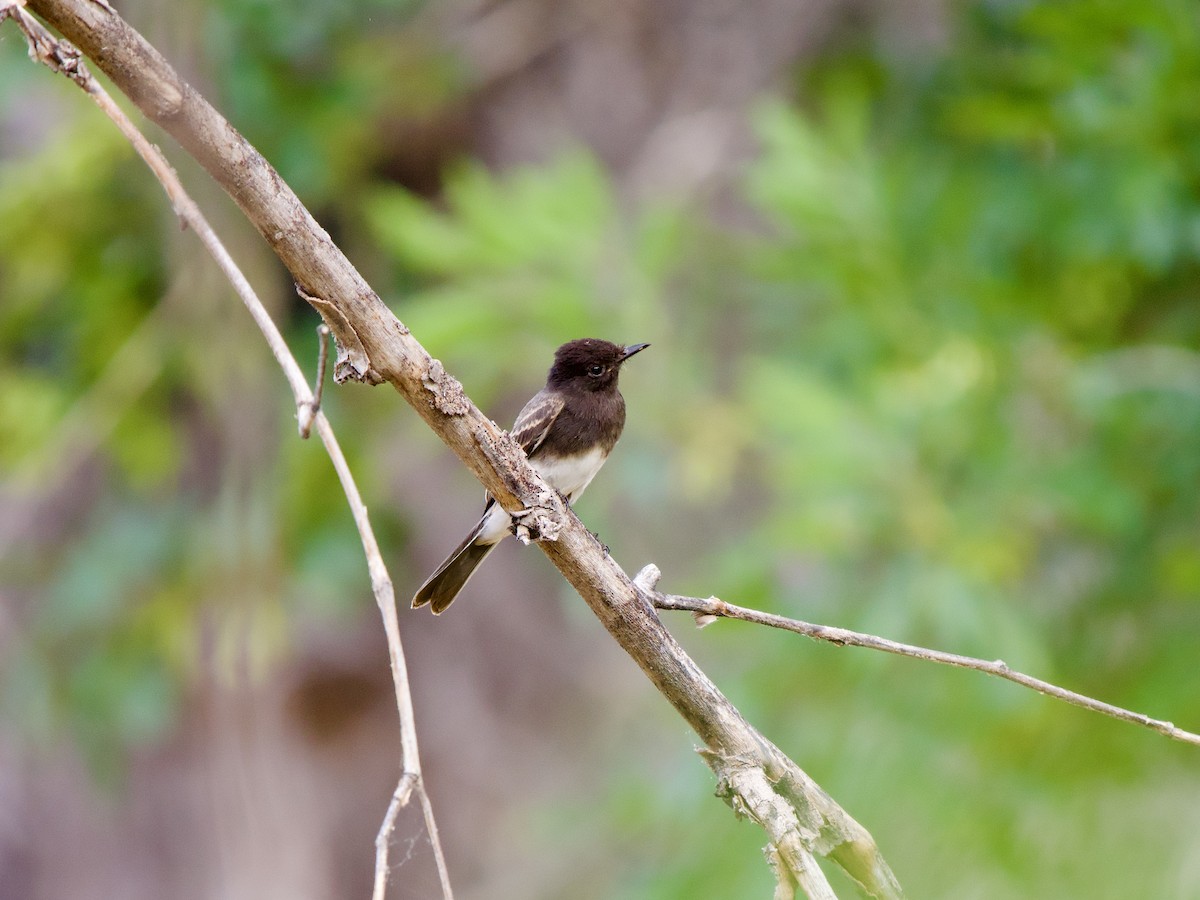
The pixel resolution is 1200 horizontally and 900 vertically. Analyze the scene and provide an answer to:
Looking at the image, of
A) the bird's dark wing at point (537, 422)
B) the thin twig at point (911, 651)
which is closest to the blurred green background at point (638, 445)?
the bird's dark wing at point (537, 422)

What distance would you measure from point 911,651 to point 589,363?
2.29 m

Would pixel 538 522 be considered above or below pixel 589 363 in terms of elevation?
below

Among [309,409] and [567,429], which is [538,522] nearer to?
[309,409]

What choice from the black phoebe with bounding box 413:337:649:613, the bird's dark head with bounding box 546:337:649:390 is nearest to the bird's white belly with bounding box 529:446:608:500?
the black phoebe with bounding box 413:337:649:613

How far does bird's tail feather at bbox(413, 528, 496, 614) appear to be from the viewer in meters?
3.35

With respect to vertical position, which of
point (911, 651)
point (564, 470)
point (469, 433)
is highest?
point (564, 470)

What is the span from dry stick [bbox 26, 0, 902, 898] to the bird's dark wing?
1.99m

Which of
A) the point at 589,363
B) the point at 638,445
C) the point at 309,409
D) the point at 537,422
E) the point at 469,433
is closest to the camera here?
the point at 309,409

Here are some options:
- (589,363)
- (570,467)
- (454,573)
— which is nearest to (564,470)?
(570,467)

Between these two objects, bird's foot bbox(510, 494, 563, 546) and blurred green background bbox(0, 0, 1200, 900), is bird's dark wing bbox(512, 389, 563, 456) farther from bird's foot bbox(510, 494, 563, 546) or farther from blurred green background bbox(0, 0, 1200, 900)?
bird's foot bbox(510, 494, 563, 546)

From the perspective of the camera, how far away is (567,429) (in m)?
3.59

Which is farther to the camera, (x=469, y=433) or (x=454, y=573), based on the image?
(x=454, y=573)

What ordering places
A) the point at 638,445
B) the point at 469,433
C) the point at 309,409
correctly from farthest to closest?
the point at 638,445, the point at 469,433, the point at 309,409

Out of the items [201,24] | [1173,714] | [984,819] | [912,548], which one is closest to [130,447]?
[201,24]
